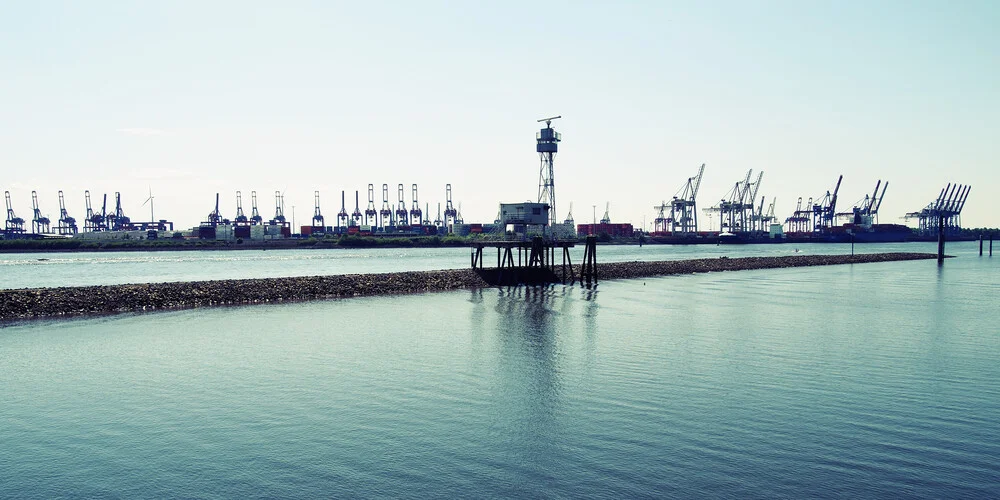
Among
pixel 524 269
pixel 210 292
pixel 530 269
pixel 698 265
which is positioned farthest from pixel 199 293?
pixel 698 265

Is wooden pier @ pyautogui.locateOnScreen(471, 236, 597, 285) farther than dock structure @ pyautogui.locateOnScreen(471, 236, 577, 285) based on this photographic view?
Yes

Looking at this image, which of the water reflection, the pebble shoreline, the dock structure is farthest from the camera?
the dock structure

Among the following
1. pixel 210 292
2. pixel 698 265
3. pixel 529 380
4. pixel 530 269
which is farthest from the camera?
pixel 698 265

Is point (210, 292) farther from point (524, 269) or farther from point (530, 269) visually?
point (530, 269)

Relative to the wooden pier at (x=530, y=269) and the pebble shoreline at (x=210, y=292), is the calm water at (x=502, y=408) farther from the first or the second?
the wooden pier at (x=530, y=269)

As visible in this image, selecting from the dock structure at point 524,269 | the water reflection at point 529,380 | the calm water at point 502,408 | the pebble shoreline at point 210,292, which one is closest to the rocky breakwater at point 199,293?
the pebble shoreline at point 210,292

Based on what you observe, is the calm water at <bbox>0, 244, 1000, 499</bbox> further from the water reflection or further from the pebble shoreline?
the pebble shoreline

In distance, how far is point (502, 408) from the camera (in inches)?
748

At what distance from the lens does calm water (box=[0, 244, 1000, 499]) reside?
1341 cm

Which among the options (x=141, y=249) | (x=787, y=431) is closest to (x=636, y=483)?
(x=787, y=431)

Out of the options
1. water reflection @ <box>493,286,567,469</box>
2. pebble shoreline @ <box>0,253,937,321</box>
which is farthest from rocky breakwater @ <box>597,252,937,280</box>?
water reflection @ <box>493,286,567,469</box>

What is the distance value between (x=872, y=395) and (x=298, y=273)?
6746 cm

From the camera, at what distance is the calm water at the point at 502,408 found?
13414 millimetres

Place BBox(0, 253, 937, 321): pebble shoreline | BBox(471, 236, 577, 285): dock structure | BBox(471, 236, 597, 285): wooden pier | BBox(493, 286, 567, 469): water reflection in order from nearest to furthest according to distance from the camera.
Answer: BBox(493, 286, 567, 469): water reflection, BBox(0, 253, 937, 321): pebble shoreline, BBox(471, 236, 577, 285): dock structure, BBox(471, 236, 597, 285): wooden pier
